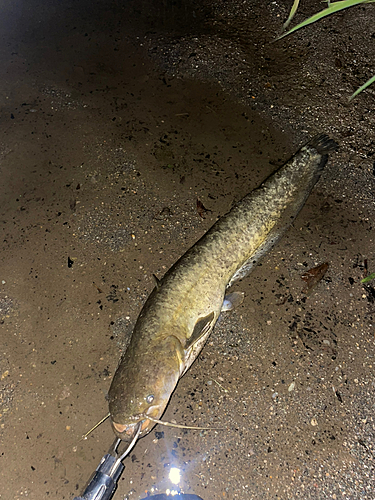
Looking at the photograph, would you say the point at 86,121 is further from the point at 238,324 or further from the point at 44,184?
the point at 238,324

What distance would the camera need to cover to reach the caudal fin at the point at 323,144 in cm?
262

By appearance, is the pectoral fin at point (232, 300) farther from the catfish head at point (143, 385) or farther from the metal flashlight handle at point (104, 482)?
the metal flashlight handle at point (104, 482)

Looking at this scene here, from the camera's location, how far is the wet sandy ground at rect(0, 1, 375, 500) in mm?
1930

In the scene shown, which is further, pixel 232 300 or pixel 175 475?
pixel 232 300

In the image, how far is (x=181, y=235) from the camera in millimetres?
2521

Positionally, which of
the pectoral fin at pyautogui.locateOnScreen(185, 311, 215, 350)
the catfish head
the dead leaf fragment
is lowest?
the dead leaf fragment

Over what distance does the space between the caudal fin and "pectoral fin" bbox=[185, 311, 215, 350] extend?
163 centimetres

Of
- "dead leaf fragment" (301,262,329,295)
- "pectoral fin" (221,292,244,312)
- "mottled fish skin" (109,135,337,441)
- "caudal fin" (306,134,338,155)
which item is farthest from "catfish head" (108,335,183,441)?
"caudal fin" (306,134,338,155)

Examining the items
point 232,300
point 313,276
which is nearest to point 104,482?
point 232,300

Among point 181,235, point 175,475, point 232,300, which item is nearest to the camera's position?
point 175,475

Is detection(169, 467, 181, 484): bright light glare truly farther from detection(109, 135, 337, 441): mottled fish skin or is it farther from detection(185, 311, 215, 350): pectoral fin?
detection(185, 311, 215, 350): pectoral fin

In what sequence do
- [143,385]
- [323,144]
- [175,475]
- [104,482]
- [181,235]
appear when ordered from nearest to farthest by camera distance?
[104,482]
[143,385]
[175,475]
[181,235]
[323,144]

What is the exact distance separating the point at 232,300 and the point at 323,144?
1.50 m

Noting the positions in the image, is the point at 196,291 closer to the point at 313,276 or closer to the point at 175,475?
the point at 313,276
